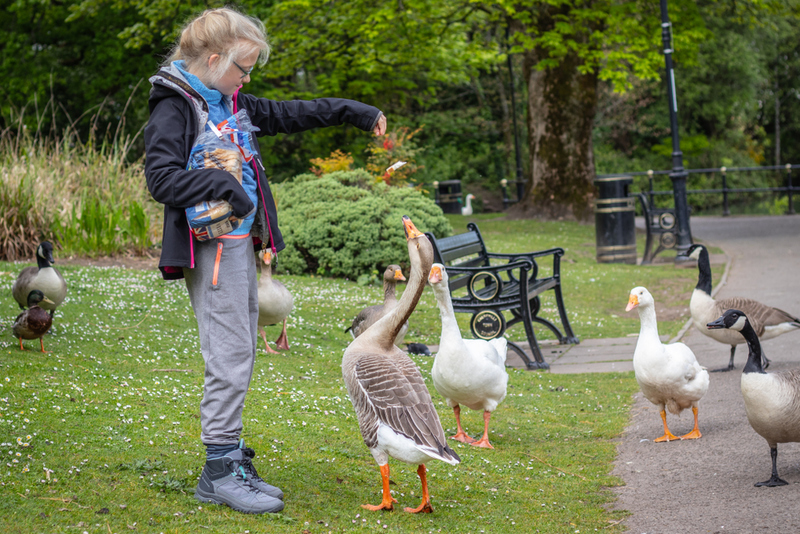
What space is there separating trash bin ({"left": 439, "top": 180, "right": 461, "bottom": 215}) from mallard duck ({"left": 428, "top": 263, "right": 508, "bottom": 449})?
20649 millimetres

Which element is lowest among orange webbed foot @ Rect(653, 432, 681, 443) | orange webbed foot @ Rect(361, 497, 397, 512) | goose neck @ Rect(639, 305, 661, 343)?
orange webbed foot @ Rect(653, 432, 681, 443)

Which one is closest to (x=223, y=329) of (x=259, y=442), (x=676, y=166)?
(x=259, y=442)

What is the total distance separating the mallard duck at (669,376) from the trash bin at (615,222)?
9.50 metres

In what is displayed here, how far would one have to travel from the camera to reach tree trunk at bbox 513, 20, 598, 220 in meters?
20.2

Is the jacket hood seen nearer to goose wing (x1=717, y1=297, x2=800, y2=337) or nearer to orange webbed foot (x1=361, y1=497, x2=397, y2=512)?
orange webbed foot (x1=361, y1=497, x2=397, y2=512)

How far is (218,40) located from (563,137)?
17967 millimetres

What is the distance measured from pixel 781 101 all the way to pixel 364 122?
1651 inches

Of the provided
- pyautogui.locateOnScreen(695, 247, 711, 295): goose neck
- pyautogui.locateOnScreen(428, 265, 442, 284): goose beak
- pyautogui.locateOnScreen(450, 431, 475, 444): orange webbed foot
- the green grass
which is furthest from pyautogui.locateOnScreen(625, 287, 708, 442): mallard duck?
pyautogui.locateOnScreen(695, 247, 711, 295): goose neck

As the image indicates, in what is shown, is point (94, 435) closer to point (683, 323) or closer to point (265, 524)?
point (265, 524)

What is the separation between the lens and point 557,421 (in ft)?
20.4

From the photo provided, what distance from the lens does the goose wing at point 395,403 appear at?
12.1 ft

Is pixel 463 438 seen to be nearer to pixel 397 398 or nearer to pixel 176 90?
pixel 397 398

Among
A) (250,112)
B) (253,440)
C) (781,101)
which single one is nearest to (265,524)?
(253,440)

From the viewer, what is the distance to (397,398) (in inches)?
151
